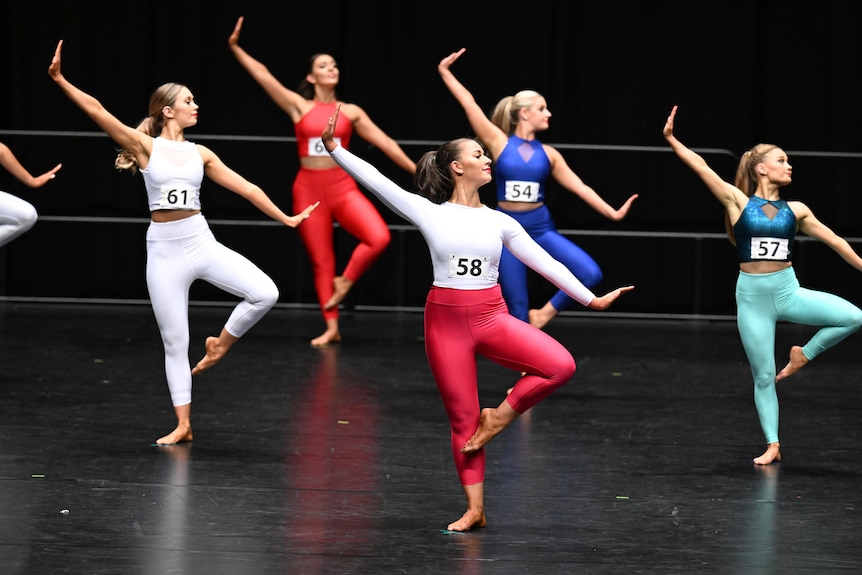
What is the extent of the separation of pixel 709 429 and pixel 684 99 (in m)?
3.92

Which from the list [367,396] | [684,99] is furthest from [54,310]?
[684,99]

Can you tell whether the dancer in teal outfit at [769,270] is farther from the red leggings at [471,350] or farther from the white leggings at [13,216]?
the white leggings at [13,216]

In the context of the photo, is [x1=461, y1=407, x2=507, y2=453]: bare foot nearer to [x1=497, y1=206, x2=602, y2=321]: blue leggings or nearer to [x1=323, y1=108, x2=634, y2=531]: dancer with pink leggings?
[x1=323, y1=108, x2=634, y2=531]: dancer with pink leggings

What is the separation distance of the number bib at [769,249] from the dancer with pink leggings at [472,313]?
1.20 meters

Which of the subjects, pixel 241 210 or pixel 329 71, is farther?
pixel 241 210

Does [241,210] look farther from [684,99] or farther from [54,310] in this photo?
[684,99]

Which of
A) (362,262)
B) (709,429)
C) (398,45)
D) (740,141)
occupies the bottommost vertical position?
(709,429)

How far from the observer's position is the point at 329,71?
7.34 metres

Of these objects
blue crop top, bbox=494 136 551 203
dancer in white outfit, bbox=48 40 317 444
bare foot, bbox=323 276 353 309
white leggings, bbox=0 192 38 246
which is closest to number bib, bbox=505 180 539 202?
blue crop top, bbox=494 136 551 203

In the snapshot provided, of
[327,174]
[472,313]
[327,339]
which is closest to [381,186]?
[472,313]

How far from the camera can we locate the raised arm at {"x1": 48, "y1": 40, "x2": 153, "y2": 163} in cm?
484

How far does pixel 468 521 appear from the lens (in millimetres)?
3996

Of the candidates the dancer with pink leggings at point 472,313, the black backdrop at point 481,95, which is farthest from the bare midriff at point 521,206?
the black backdrop at point 481,95

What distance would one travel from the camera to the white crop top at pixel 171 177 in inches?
194
